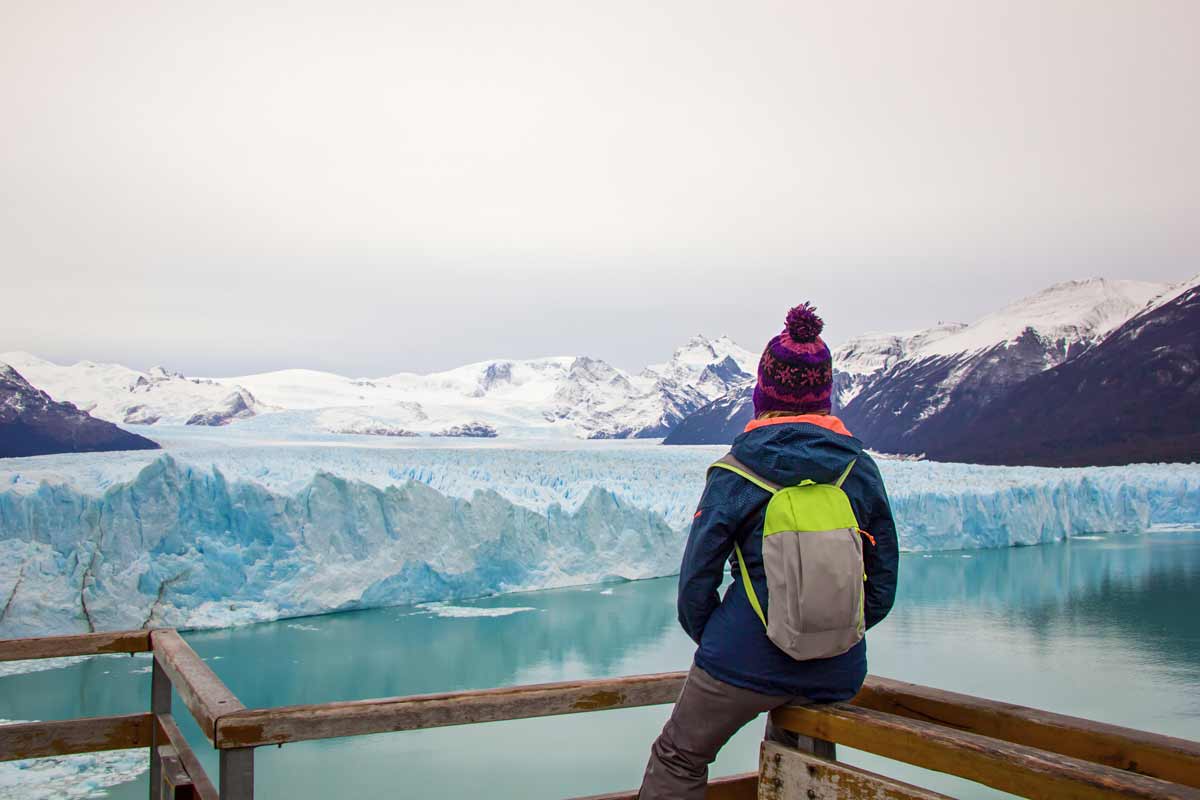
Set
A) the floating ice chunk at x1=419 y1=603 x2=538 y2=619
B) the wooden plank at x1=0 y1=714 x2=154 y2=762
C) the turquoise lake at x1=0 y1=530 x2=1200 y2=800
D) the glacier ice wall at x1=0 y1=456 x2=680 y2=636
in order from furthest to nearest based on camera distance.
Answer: the floating ice chunk at x1=419 y1=603 x2=538 y2=619
the glacier ice wall at x1=0 y1=456 x2=680 y2=636
the turquoise lake at x1=0 y1=530 x2=1200 y2=800
the wooden plank at x1=0 y1=714 x2=154 y2=762

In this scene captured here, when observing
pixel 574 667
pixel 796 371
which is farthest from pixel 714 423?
pixel 796 371

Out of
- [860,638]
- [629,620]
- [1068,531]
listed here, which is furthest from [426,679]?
[1068,531]

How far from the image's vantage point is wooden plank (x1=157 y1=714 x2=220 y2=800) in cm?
145

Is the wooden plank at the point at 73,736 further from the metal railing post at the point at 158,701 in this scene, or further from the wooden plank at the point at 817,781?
the wooden plank at the point at 817,781

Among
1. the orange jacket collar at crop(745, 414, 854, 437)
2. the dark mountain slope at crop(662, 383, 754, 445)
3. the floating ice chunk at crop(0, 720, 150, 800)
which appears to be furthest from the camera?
the dark mountain slope at crop(662, 383, 754, 445)

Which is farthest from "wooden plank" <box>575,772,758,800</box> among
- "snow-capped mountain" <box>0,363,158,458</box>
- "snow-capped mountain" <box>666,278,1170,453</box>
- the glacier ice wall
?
"snow-capped mountain" <box>666,278,1170,453</box>

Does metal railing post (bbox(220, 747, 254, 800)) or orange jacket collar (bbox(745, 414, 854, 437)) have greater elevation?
orange jacket collar (bbox(745, 414, 854, 437))

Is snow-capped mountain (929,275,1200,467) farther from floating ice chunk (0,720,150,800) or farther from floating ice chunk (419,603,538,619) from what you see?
floating ice chunk (0,720,150,800)

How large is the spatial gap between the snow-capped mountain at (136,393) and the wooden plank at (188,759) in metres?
9.01

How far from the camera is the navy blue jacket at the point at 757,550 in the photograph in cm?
115

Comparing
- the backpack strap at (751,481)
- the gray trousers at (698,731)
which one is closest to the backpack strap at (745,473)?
the backpack strap at (751,481)

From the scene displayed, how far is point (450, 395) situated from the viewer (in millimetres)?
18469

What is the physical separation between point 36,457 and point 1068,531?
12832 millimetres

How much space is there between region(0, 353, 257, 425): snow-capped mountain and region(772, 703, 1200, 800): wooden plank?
10105 millimetres
